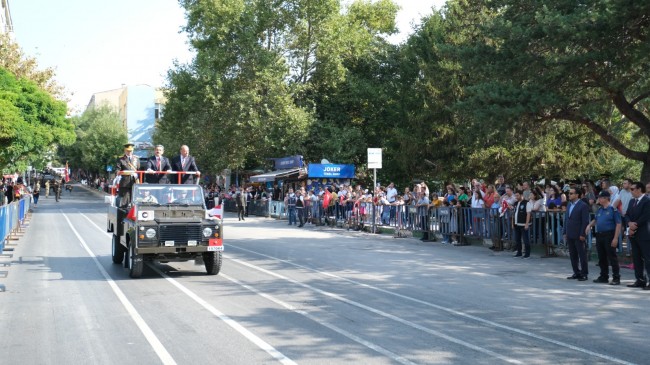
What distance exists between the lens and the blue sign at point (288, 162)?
41219mm

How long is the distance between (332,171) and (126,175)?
22.2m

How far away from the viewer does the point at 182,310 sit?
9633mm

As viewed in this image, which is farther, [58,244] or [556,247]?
[58,244]

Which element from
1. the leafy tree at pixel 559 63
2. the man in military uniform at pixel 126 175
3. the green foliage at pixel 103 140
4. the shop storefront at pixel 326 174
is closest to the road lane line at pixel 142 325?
the man in military uniform at pixel 126 175

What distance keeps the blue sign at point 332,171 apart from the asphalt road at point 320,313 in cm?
1962

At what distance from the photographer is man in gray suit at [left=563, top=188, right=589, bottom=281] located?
1278 cm

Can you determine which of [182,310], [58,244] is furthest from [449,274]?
[58,244]

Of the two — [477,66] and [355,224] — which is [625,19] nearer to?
[477,66]

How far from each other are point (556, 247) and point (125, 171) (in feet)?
35.2

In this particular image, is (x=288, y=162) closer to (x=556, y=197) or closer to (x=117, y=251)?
(x=556, y=197)

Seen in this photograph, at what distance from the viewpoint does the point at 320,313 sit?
9.33 metres

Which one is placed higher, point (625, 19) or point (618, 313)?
point (625, 19)

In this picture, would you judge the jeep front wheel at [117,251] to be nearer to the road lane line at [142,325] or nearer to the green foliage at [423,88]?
the road lane line at [142,325]

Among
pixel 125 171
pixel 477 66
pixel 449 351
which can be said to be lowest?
pixel 449 351
